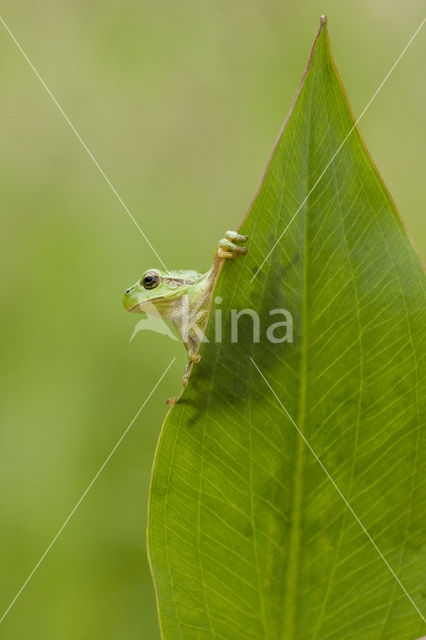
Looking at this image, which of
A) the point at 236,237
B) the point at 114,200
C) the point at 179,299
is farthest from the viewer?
the point at 114,200

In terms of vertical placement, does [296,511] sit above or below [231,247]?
below

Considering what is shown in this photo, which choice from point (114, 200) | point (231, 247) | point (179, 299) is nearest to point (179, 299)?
point (179, 299)

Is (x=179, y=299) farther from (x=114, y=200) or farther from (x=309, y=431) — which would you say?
(x=114, y=200)

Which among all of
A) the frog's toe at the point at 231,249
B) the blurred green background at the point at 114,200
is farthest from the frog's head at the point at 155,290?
the blurred green background at the point at 114,200

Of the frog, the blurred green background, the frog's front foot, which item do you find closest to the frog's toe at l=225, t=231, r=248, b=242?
the frog's front foot

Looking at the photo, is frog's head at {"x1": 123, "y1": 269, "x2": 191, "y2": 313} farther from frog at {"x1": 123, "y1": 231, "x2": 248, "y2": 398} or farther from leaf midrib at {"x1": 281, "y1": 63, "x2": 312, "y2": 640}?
leaf midrib at {"x1": 281, "y1": 63, "x2": 312, "y2": 640}

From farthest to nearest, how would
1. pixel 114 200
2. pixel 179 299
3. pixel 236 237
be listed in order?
pixel 114 200 → pixel 179 299 → pixel 236 237

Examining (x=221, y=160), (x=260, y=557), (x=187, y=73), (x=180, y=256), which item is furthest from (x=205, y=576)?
(x=187, y=73)

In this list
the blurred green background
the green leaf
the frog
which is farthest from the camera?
the blurred green background
